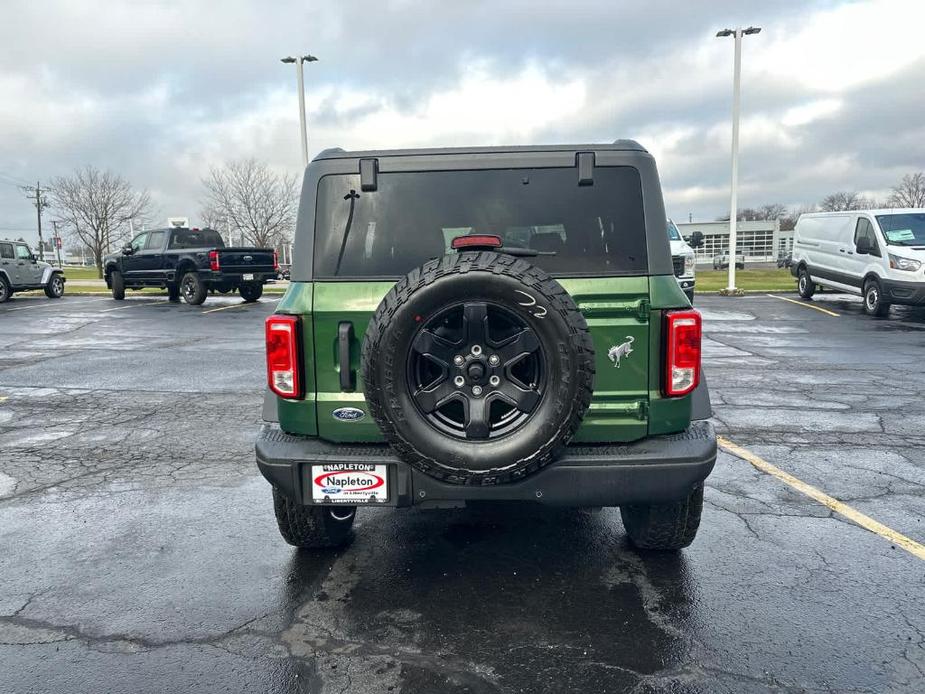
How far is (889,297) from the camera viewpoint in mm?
14023

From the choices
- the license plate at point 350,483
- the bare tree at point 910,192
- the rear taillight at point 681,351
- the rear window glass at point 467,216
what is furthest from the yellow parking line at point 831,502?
the bare tree at point 910,192

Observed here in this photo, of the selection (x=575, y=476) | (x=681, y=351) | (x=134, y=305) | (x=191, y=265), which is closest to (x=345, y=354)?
(x=575, y=476)

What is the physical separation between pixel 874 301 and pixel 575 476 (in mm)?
14689

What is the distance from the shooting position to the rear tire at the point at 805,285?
18141 millimetres

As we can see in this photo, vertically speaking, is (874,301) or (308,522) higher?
(874,301)

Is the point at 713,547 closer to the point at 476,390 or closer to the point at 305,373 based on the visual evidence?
the point at 476,390

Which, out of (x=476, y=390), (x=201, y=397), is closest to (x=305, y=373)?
(x=476, y=390)

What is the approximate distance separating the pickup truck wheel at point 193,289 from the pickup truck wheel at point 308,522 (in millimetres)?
16808

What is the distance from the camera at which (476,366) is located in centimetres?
269

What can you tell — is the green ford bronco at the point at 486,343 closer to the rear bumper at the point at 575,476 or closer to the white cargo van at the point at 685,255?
the rear bumper at the point at 575,476

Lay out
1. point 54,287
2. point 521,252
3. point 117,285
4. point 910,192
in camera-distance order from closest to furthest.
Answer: point 521,252 < point 117,285 < point 54,287 < point 910,192

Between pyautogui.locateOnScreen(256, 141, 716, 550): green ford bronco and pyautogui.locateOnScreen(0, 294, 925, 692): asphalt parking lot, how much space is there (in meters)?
0.45

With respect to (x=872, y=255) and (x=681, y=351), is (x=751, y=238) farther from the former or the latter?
(x=681, y=351)

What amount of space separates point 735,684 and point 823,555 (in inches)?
54.8
